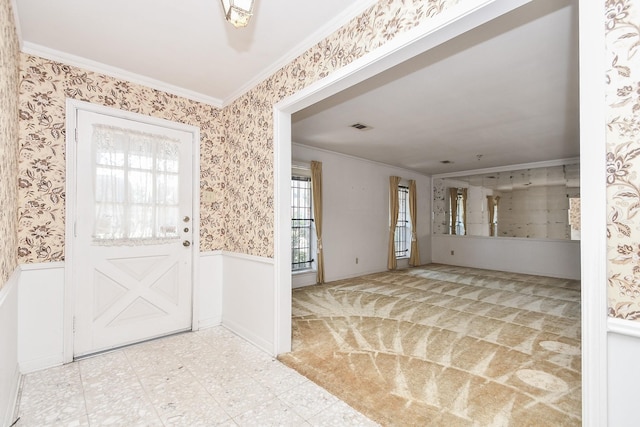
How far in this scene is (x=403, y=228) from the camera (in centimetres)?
775

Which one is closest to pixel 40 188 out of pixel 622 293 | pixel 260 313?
pixel 260 313

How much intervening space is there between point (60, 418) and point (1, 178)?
1.48 m

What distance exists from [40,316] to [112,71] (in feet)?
7.27

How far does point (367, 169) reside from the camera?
21.5ft

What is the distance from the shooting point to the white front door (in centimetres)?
263

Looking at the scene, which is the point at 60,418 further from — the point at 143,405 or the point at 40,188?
the point at 40,188

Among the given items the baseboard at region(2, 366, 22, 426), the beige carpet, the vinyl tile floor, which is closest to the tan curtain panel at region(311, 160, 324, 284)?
the beige carpet

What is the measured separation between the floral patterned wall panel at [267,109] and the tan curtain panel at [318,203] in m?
2.17

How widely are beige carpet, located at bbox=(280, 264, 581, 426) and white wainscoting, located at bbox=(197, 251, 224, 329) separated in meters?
0.94

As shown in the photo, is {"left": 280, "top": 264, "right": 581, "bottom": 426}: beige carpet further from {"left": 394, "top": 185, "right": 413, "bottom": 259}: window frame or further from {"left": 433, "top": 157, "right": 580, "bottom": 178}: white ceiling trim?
{"left": 433, "top": 157, "right": 580, "bottom": 178}: white ceiling trim

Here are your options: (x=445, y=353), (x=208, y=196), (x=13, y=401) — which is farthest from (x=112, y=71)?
(x=445, y=353)

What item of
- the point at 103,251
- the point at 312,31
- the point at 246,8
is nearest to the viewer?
the point at 246,8

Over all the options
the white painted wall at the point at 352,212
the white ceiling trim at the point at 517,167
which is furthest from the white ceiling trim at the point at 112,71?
the white ceiling trim at the point at 517,167

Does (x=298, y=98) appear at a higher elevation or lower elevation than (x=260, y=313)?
→ higher
